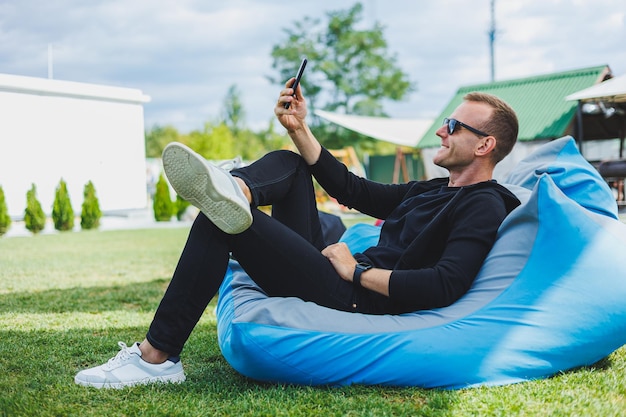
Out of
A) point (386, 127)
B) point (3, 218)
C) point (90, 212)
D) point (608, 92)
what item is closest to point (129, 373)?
point (608, 92)

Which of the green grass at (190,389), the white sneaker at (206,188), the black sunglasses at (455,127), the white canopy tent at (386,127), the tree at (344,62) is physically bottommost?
the green grass at (190,389)

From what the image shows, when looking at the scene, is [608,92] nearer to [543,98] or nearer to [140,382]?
[543,98]

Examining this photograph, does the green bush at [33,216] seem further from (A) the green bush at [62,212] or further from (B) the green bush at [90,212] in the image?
(B) the green bush at [90,212]

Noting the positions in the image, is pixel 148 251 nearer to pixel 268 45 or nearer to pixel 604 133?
pixel 604 133

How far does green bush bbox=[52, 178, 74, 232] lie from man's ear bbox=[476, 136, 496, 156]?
11.5 metres

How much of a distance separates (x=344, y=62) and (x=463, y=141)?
2641 centimetres

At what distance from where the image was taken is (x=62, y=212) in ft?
40.7

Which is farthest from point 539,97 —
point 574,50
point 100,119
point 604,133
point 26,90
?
point 26,90

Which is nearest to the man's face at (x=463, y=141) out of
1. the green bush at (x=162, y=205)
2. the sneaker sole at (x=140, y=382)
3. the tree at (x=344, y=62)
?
the sneaker sole at (x=140, y=382)

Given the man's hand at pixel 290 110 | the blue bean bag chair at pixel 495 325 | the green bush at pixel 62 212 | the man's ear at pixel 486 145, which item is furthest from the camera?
the green bush at pixel 62 212

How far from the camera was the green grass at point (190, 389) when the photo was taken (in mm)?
1847

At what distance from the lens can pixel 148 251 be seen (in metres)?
7.88

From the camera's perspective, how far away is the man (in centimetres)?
203

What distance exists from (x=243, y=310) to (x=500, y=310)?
0.87 metres
